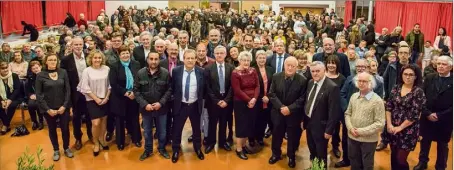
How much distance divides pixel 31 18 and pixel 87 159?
24.1ft

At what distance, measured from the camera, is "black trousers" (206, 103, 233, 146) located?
→ 4.69 metres

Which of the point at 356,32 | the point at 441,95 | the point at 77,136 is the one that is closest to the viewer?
the point at 441,95

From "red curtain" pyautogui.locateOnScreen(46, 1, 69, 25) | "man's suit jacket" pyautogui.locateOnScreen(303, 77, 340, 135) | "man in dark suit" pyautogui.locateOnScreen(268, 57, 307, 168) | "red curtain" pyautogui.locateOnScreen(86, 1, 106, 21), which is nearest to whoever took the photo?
"man's suit jacket" pyautogui.locateOnScreen(303, 77, 340, 135)

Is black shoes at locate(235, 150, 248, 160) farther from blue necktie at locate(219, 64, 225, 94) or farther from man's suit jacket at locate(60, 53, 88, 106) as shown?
man's suit jacket at locate(60, 53, 88, 106)

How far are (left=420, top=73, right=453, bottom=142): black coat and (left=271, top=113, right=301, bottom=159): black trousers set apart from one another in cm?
131

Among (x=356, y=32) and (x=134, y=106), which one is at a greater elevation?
(x=356, y=32)

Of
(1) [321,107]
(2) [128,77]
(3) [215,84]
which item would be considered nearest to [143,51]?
(2) [128,77]

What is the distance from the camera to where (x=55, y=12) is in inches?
469

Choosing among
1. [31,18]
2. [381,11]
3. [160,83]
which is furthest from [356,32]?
[31,18]

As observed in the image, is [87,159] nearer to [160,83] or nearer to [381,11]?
[160,83]

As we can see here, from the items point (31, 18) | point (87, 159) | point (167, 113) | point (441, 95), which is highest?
point (31, 18)

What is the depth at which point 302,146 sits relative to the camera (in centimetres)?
517

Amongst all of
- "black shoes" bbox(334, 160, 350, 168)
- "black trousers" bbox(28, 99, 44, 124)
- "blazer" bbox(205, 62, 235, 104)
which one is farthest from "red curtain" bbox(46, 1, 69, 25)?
"black shoes" bbox(334, 160, 350, 168)

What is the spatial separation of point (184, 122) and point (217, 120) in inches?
16.8
